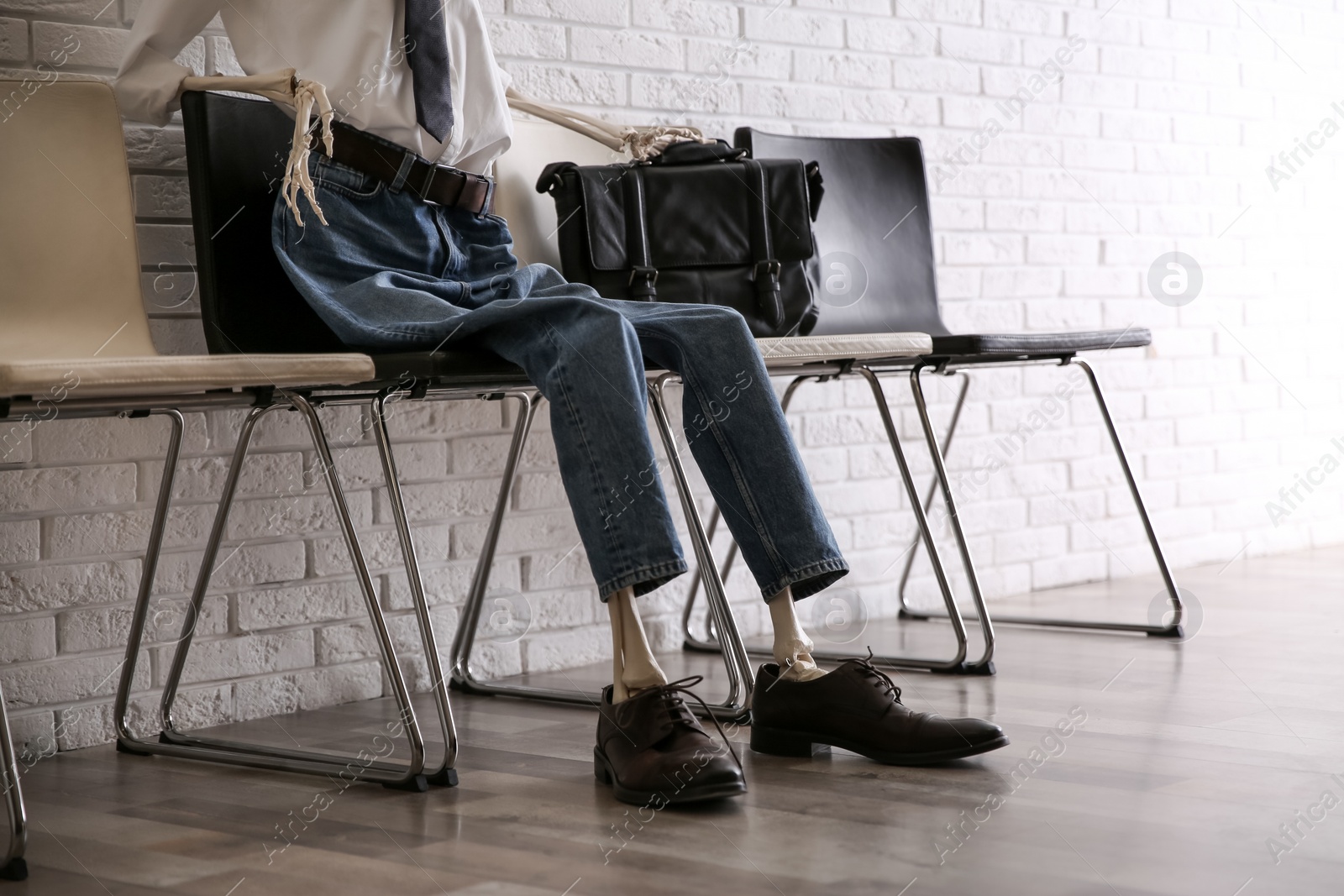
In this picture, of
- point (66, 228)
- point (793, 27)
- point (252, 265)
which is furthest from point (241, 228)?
point (793, 27)

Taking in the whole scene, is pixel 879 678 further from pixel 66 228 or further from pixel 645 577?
pixel 66 228

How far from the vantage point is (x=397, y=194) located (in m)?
1.71

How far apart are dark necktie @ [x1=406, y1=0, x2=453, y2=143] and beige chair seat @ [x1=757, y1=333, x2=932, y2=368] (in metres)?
0.45

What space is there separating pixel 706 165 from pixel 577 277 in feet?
0.81

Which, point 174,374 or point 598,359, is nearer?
point 174,374

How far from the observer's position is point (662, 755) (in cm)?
140

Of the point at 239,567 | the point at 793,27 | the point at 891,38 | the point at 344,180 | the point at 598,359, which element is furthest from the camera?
the point at 891,38

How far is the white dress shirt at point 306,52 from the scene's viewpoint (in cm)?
167

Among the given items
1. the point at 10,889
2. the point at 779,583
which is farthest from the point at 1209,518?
the point at 10,889

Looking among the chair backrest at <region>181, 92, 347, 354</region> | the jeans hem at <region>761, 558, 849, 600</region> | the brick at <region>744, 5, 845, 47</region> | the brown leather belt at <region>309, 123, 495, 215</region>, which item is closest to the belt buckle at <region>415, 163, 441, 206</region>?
the brown leather belt at <region>309, 123, 495, 215</region>

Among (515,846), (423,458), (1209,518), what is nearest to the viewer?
(515,846)

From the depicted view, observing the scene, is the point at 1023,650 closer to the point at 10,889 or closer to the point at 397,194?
the point at 397,194

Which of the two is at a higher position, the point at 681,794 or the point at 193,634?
the point at 193,634

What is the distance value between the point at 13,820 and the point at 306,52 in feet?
2.93
